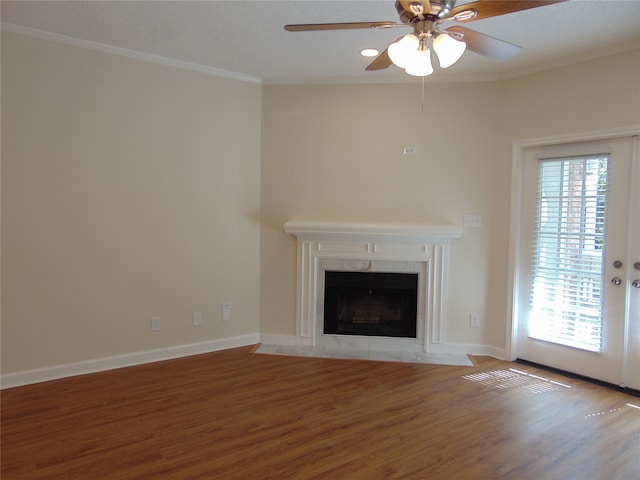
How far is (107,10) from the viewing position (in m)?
2.74

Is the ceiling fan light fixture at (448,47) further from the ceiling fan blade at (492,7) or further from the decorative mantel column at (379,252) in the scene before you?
the decorative mantel column at (379,252)

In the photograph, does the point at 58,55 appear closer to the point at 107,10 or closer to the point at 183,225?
the point at 107,10

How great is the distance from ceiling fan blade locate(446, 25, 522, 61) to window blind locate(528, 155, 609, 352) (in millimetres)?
1741

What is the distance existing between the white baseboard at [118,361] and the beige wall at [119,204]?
55 millimetres

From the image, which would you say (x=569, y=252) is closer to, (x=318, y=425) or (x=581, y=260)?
(x=581, y=260)

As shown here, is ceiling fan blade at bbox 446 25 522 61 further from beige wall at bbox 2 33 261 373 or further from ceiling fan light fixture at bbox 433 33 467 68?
beige wall at bbox 2 33 261 373

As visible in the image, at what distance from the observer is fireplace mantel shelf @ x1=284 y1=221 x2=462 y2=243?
3.79m

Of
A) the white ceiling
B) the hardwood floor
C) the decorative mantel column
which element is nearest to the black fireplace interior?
the decorative mantel column

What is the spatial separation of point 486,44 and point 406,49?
47cm

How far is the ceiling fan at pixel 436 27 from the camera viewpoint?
1.72 m

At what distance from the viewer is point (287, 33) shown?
9.94ft

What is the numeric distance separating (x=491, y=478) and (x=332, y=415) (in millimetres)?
1029

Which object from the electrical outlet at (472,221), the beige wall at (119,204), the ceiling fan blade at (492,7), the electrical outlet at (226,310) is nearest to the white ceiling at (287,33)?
the beige wall at (119,204)

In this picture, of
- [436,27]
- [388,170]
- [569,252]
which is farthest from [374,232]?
[436,27]
